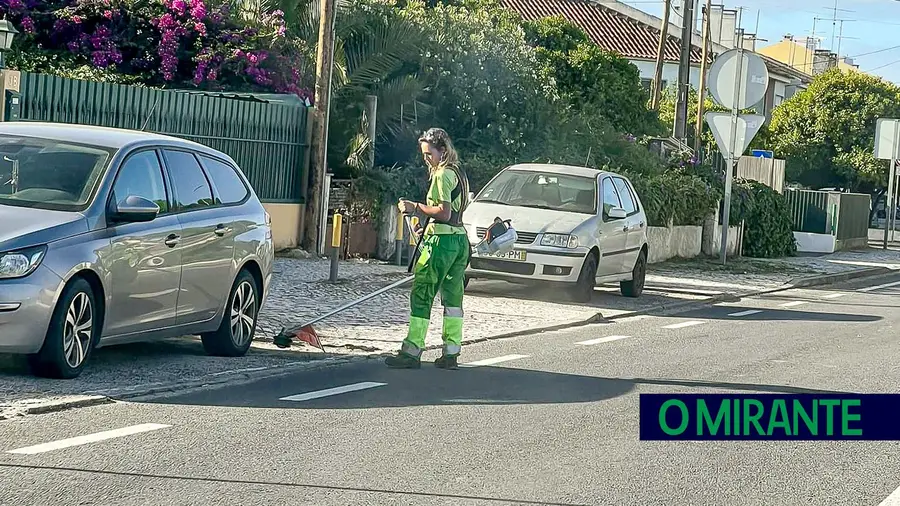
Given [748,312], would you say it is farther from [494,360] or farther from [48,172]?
[48,172]

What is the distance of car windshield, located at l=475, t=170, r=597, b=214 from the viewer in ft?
59.1

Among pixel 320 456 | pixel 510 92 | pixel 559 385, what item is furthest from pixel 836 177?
pixel 320 456

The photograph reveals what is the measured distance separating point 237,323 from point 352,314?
12.0 ft

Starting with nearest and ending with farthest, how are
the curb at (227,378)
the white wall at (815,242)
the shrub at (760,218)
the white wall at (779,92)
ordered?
the curb at (227,378)
the shrub at (760,218)
the white wall at (815,242)
the white wall at (779,92)

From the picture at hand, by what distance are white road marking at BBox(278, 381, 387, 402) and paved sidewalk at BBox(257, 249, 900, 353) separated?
6.01 ft

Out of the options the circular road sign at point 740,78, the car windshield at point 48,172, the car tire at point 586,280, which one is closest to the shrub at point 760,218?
the circular road sign at point 740,78

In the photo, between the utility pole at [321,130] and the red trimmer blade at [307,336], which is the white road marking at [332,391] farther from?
the utility pole at [321,130]

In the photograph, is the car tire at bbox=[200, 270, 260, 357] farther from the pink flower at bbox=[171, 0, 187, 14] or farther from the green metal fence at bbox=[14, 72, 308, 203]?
the pink flower at bbox=[171, 0, 187, 14]

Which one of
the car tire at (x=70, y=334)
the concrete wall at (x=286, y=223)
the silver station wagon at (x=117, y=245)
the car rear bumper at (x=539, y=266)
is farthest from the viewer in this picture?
the concrete wall at (x=286, y=223)

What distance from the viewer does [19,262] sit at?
8.73 metres

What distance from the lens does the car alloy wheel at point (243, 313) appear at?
11094mm

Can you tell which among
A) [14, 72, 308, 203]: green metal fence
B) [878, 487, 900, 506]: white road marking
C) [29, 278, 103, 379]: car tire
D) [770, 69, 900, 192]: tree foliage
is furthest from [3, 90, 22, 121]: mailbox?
[770, 69, 900, 192]: tree foliage

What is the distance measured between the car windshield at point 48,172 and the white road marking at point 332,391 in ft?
5.89

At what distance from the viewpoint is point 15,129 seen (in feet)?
33.3
